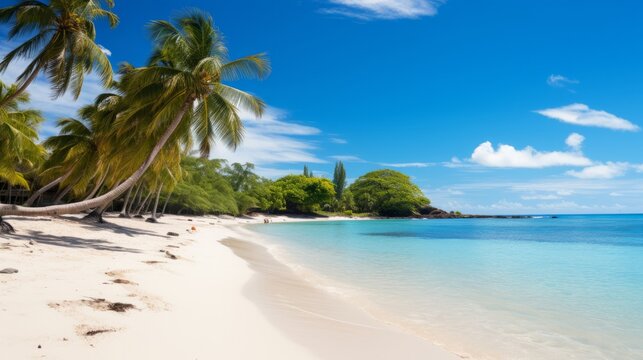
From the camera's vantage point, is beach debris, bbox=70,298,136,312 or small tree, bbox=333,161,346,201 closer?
beach debris, bbox=70,298,136,312

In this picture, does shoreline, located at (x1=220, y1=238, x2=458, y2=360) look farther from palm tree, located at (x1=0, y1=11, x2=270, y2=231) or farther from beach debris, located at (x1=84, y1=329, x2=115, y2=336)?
palm tree, located at (x1=0, y1=11, x2=270, y2=231)

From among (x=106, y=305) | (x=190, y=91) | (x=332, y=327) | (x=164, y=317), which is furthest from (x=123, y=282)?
(x=190, y=91)

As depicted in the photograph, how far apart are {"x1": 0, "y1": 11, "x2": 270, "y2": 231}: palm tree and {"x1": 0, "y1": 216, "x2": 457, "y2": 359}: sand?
4650 mm

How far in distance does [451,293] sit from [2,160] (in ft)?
53.2

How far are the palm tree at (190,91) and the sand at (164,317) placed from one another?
4650 millimetres

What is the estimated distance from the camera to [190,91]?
11930 mm

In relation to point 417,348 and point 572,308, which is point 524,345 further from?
point 572,308

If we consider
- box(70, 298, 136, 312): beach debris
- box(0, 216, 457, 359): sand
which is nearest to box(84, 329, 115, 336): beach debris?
box(0, 216, 457, 359): sand

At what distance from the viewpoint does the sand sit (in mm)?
3650

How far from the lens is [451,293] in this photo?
358 inches

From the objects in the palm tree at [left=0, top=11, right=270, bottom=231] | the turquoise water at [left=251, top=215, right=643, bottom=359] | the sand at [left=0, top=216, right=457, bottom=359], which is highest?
the palm tree at [left=0, top=11, right=270, bottom=231]

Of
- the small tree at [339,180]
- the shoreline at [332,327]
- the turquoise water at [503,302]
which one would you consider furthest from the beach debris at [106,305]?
the small tree at [339,180]

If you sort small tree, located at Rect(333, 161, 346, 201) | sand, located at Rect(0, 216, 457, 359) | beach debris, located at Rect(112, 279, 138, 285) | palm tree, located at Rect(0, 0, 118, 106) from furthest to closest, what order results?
small tree, located at Rect(333, 161, 346, 201) → palm tree, located at Rect(0, 0, 118, 106) → beach debris, located at Rect(112, 279, 138, 285) → sand, located at Rect(0, 216, 457, 359)

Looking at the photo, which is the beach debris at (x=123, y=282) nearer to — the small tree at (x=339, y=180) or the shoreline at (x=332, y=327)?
the shoreline at (x=332, y=327)
